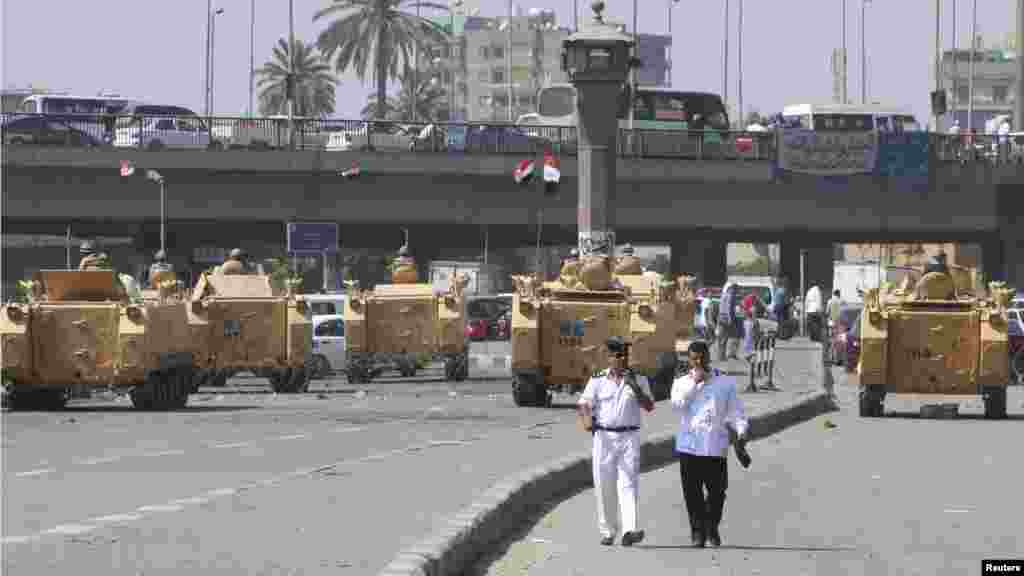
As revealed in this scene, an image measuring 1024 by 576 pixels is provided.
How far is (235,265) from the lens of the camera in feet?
Answer: 132

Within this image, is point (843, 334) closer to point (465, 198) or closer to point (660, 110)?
point (465, 198)

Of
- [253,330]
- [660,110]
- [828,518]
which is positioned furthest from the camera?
[660,110]

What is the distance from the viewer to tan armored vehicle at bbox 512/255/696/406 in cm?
3347

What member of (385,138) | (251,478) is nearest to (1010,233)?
(385,138)

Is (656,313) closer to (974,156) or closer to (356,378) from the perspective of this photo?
(356,378)

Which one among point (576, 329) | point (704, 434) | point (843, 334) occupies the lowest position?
point (843, 334)

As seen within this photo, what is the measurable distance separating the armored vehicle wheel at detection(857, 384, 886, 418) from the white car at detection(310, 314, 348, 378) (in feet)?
51.5

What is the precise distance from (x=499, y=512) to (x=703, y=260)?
72.3m

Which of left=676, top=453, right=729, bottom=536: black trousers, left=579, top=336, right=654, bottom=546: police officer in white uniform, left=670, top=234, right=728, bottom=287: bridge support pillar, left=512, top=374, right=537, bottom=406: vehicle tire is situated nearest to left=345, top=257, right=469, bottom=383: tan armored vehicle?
left=512, top=374, right=537, bottom=406: vehicle tire

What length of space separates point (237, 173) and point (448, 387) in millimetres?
25074


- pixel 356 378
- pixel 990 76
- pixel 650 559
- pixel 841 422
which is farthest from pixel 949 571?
pixel 990 76

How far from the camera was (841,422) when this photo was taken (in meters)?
31.9

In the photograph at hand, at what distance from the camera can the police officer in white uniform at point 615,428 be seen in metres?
15.7

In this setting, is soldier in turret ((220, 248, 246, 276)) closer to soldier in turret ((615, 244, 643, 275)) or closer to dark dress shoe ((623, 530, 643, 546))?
soldier in turret ((615, 244, 643, 275))
